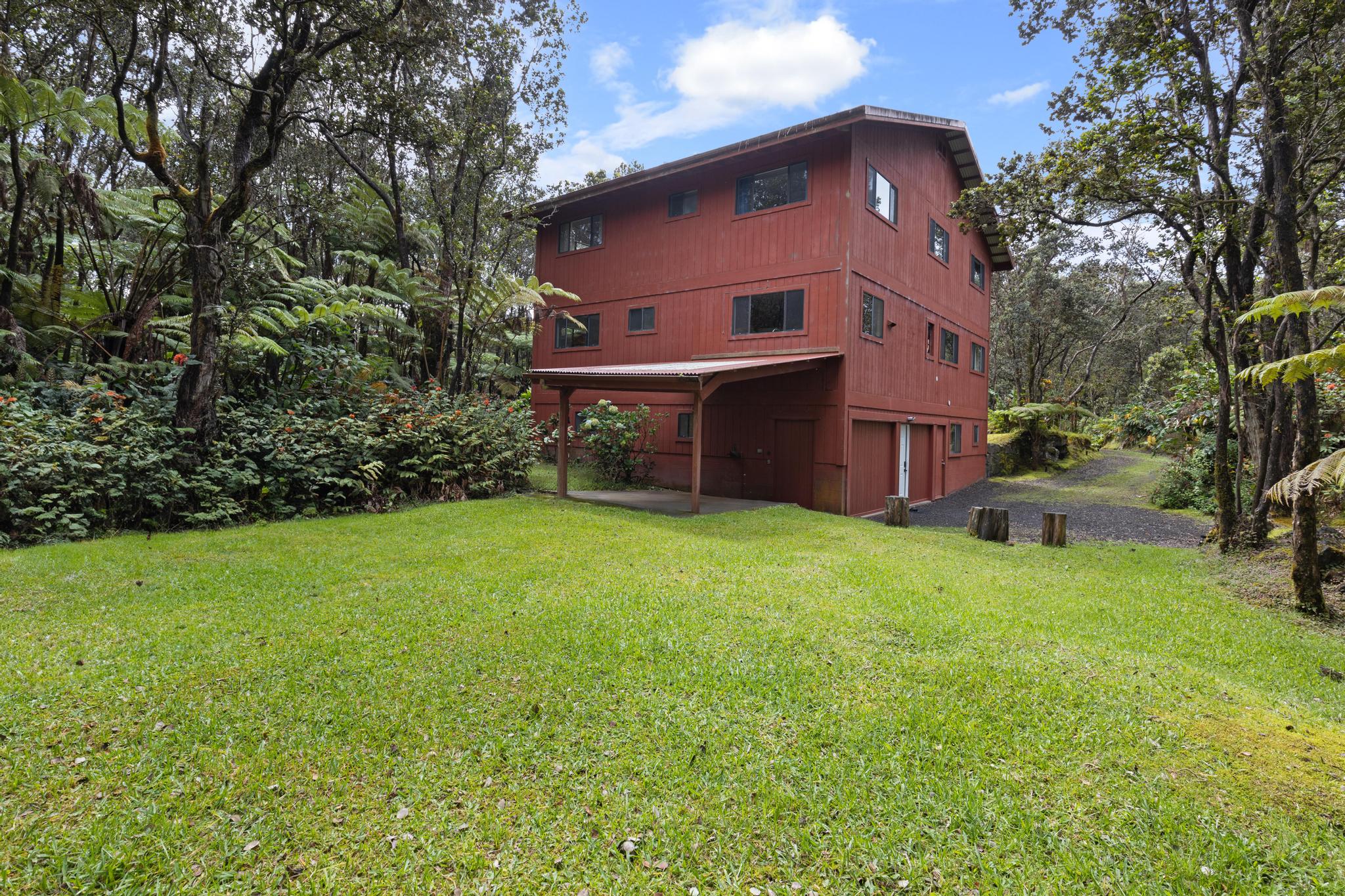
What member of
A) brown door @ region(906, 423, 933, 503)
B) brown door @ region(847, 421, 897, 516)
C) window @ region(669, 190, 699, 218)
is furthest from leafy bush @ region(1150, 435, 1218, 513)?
window @ region(669, 190, 699, 218)

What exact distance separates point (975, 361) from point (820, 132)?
38.3ft

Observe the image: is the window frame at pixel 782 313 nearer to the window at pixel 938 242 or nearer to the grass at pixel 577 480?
the grass at pixel 577 480

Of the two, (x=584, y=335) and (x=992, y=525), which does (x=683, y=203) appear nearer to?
(x=584, y=335)

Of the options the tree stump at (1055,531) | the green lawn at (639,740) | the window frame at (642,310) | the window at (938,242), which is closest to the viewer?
the green lawn at (639,740)

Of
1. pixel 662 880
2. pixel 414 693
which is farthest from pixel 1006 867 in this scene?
pixel 414 693

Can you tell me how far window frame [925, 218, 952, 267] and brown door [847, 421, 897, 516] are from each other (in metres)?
5.49

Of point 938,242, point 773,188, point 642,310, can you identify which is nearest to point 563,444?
point 642,310

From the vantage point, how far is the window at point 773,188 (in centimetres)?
1355

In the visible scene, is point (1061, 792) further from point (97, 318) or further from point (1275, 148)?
point (97, 318)

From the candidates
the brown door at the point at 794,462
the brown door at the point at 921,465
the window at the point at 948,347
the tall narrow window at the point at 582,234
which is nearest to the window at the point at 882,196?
the window at the point at 948,347

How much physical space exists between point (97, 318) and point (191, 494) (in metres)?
4.20

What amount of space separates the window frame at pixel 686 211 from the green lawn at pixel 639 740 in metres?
11.7

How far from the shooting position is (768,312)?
1394 cm

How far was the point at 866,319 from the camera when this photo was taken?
13.6 meters
